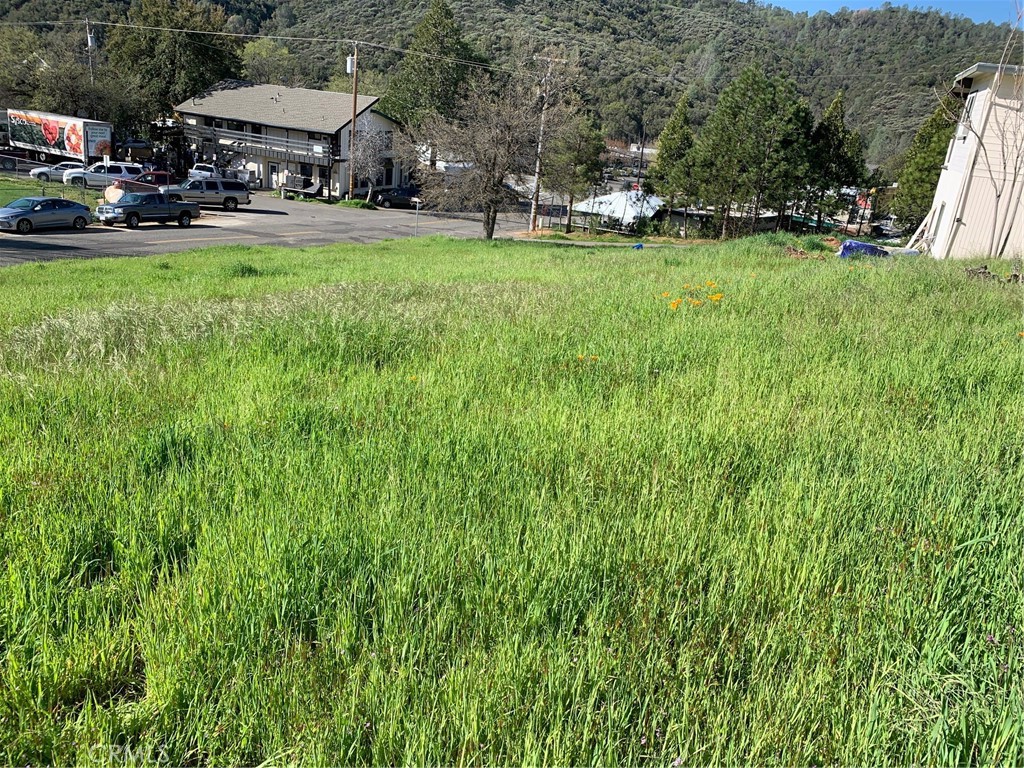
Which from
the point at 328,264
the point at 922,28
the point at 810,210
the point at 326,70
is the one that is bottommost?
the point at 328,264

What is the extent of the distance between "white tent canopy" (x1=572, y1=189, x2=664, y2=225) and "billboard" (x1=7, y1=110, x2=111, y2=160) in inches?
1375

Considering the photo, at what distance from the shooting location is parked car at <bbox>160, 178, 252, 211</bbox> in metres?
40.9

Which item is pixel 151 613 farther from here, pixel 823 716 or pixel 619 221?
pixel 619 221

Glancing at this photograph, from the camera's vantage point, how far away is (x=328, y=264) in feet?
65.0

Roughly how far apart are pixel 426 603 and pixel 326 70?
12801cm

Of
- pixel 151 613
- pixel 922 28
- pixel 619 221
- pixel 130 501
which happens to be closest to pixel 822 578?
pixel 151 613

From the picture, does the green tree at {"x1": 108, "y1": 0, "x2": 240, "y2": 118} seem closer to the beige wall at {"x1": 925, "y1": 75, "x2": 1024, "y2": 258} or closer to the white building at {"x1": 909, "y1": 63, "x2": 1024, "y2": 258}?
the white building at {"x1": 909, "y1": 63, "x2": 1024, "y2": 258}

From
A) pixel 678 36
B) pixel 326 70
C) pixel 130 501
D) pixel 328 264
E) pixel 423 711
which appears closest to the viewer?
pixel 423 711

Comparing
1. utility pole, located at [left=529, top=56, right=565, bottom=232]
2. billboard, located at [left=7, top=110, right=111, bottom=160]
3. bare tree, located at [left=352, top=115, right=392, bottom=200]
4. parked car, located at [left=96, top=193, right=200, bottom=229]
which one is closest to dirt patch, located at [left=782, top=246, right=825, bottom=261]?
utility pole, located at [left=529, top=56, right=565, bottom=232]

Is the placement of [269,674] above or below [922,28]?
below

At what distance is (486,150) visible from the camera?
32094 millimetres

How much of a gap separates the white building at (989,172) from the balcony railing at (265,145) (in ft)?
155

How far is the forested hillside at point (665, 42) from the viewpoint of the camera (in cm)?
8444

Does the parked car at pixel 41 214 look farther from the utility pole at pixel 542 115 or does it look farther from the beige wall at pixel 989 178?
the beige wall at pixel 989 178
